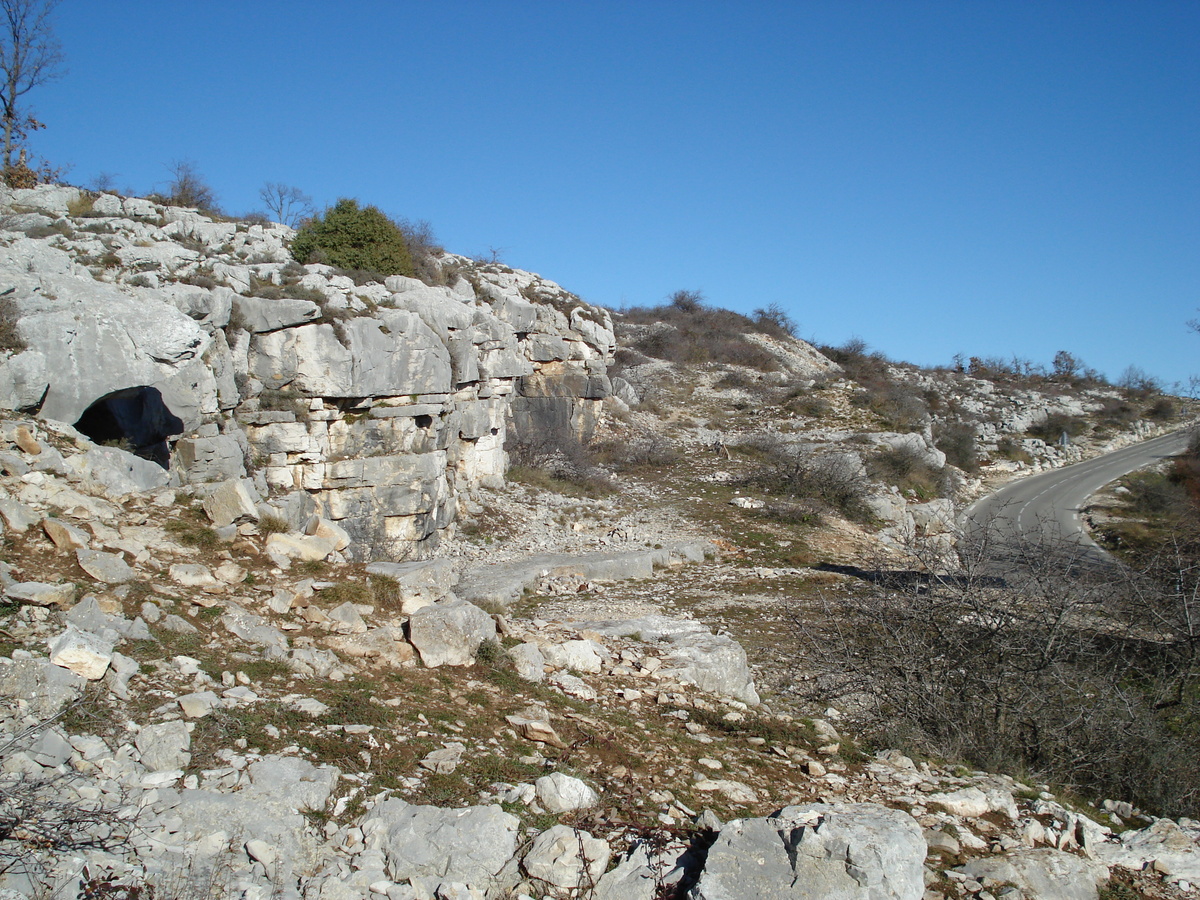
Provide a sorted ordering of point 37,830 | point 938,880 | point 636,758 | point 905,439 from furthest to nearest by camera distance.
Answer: point 905,439, point 636,758, point 938,880, point 37,830

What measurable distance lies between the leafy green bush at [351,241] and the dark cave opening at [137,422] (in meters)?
6.29

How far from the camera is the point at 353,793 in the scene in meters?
3.53

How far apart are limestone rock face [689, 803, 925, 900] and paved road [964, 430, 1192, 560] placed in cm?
1922

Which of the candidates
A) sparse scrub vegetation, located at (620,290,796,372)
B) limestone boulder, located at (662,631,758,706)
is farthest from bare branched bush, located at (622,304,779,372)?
limestone boulder, located at (662,631,758,706)

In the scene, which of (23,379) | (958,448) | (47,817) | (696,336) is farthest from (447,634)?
(696,336)

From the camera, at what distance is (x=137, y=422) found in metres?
9.33

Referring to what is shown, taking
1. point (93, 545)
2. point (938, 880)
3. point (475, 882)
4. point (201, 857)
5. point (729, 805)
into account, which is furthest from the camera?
point (93, 545)

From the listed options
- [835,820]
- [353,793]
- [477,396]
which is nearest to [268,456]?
[477,396]

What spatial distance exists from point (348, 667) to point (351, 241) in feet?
40.4

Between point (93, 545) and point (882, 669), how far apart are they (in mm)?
6584

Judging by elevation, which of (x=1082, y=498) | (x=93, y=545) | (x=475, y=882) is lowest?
(x=475, y=882)

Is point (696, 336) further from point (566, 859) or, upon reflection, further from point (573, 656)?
point (566, 859)

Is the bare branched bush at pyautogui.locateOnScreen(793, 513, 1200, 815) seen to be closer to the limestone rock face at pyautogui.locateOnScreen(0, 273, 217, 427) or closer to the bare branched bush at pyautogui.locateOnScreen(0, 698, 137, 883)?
the bare branched bush at pyautogui.locateOnScreen(0, 698, 137, 883)

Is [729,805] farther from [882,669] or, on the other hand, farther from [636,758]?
[882,669]
